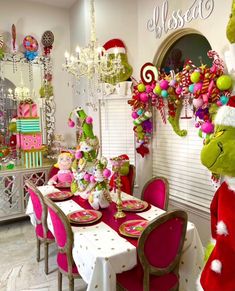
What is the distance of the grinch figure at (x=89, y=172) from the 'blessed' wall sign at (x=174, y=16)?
1423 millimetres

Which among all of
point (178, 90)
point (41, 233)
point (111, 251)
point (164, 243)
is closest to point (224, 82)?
point (178, 90)

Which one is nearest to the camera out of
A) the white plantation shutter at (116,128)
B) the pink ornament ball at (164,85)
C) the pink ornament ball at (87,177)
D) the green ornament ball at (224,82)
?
the green ornament ball at (224,82)

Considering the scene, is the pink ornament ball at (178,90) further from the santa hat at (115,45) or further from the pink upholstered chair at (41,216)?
the pink upholstered chair at (41,216)

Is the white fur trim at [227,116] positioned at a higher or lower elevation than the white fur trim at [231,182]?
higher

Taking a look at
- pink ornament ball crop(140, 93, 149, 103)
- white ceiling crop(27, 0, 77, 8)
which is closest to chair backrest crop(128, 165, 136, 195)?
pink ornament ball crop(140, 93, 149, 103)

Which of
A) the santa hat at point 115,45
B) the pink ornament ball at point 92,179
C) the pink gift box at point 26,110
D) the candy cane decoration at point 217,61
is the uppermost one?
the santa hat at point 115,45

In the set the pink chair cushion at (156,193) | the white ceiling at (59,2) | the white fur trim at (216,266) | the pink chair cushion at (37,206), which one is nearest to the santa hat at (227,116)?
the white fur trim at (216,266)

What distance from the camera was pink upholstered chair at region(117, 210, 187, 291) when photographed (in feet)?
5.41

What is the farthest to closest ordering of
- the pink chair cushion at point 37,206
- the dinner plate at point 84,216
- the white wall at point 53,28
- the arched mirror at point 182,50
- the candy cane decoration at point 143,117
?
the white wall at point 53,28 → the candy cane decoration at point 143,117 → the arched mirror at point 182,50 → the pink chair cushion at point 37,206 → the dinner plate at point 84,216

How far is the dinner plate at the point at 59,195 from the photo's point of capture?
2.66m

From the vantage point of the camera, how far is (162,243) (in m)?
1.72

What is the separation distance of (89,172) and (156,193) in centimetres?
69

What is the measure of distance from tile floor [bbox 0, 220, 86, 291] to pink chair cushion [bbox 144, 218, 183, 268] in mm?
971

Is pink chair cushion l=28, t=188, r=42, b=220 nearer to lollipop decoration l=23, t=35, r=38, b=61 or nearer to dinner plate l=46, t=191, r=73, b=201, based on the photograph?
dinner plate l=46, t=191, r=73, b=201
